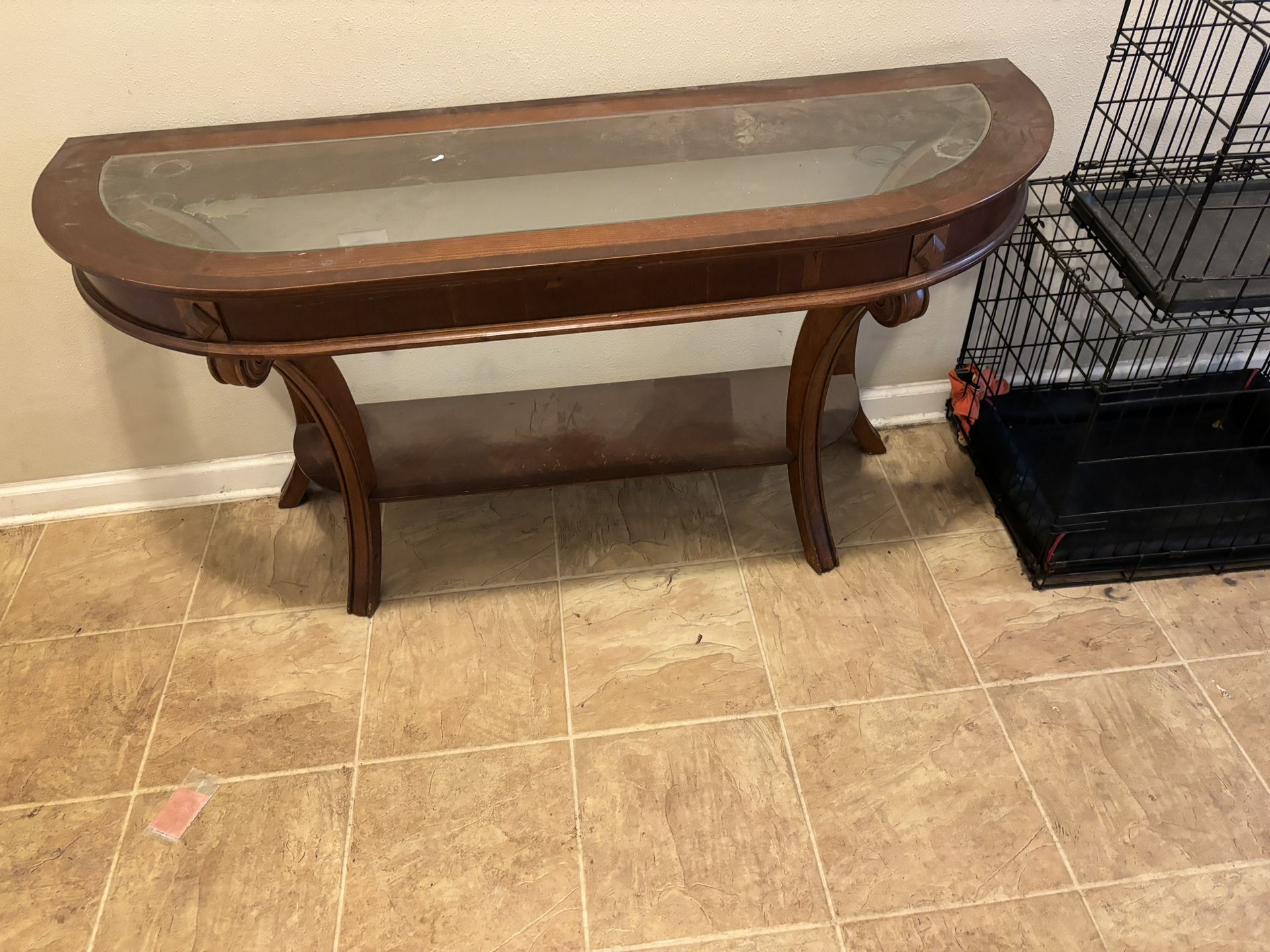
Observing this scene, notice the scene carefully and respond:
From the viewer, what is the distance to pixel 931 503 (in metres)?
1.96

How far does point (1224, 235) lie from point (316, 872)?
179cm

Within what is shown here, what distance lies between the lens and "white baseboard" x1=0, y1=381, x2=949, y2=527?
1983 mm

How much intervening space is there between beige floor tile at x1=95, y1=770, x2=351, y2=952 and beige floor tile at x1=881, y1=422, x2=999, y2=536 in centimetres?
123

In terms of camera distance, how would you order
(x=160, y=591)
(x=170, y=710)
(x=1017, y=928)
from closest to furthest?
(x=1017, y=928)
(x=170, y=710)
(x=160, y=591)

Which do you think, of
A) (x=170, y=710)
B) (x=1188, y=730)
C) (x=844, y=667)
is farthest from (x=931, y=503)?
(x=170, y=710)

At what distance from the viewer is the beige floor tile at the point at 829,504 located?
1900 mm

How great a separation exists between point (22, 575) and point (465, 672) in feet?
3.23

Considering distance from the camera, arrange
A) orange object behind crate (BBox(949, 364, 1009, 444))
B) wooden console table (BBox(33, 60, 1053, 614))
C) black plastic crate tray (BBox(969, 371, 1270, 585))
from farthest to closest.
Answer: orange object behind crate (BBox(949, 364, 1009, 444)) → black plastic crate tray (BBox(969, 371, 1270, 585)) → wooden console table (BBox(33, 60, 1053, 614))

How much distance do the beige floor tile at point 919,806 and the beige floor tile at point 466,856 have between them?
0.40m

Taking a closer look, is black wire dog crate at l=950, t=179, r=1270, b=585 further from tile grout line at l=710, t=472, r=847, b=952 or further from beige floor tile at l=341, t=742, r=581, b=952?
beige floor tile at l=341, t=742, r=581, b=952

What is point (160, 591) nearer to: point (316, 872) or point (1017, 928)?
point (316, 872)

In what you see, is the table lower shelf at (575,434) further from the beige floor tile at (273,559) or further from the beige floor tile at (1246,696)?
the beige floor tile at (1246,696)

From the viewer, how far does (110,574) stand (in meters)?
1.90

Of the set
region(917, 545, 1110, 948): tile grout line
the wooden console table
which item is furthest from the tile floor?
the wooden console table
